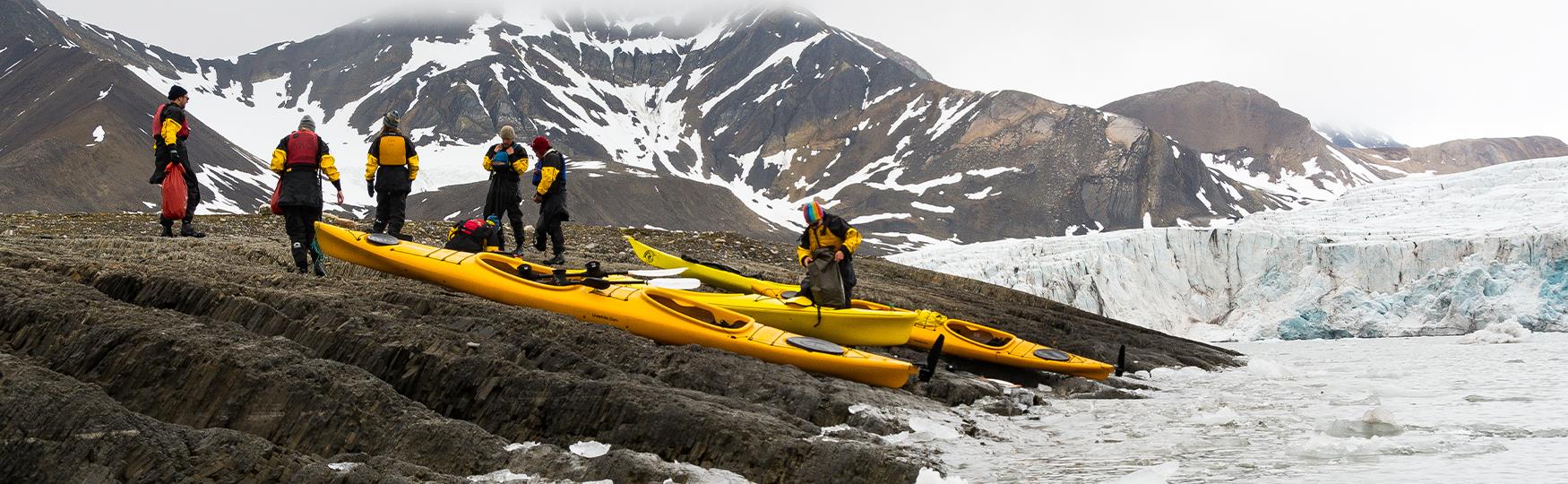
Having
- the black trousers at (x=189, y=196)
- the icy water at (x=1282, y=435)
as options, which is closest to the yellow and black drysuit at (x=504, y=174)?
the black trousers at (x=189, y=196)

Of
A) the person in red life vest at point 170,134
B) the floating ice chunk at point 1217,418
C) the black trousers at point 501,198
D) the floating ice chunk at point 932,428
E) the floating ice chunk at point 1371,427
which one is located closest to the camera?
the floating ice chunk at point 932,428

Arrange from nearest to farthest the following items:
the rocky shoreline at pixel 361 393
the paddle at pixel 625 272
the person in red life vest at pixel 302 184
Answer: the rocky shoreline at pixel 361 393 → the paddle at pixel 625 272 → the person in red life vest at pixel 302 184

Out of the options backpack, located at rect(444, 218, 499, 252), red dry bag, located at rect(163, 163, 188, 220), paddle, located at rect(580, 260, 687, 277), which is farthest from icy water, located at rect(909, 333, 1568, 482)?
red dry bag, located at rect(163, 163, 188, 220)

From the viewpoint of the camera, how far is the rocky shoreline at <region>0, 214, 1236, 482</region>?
4422 millimetres

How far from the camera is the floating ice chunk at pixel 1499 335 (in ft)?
73.9

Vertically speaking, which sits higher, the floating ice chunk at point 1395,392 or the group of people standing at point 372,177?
the group of people standing at point 372,177

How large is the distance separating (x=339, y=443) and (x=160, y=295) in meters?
3.01

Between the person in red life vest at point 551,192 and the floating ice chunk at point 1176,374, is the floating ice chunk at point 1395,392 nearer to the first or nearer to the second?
the floating ice chunk at point 1176,374

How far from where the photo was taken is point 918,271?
23.7m

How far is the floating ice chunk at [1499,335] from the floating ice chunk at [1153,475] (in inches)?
819

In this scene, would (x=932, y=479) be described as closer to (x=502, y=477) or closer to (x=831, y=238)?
(x=502, y=477)

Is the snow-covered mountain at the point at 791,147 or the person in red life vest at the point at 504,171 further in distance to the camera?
the snow-covered mountain at the point at 791,147

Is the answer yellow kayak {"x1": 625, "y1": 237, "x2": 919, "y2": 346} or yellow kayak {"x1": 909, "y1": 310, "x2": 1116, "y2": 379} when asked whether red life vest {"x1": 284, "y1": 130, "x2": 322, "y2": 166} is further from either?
yellow kayak {"x1": 909, "y1": 310, "x2": 1116, "y2": 379}

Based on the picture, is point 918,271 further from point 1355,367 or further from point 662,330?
point 662,330
